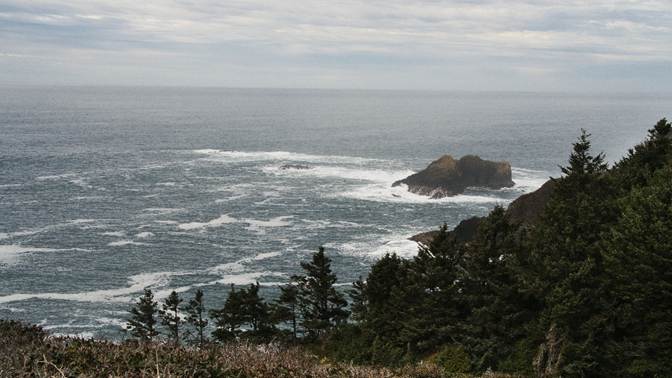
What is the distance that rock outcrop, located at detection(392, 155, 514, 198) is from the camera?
11606cm

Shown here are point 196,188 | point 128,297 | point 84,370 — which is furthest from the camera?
point 196,188

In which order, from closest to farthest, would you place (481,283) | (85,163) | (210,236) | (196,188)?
(481,283), (210,236), (196,188), (85,163)

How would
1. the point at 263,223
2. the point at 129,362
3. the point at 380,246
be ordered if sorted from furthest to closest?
the point at 263,223, the point at 380,246, the point at 129,362

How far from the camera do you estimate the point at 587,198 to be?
3039 cm

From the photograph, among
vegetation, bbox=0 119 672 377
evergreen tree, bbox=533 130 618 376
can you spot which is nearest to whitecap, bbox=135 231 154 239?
vegetation, bbox=0 119 672 377

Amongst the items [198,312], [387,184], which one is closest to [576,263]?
[198,312]

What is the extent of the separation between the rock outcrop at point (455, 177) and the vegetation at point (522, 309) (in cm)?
7399

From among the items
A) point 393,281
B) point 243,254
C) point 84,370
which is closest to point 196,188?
point 243,254

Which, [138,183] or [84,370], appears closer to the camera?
[84,370]

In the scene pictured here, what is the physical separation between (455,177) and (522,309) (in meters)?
86.6

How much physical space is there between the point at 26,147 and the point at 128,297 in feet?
410

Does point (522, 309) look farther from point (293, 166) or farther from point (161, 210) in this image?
point (293, 166)

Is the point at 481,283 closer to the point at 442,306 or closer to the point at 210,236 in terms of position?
the point at 442,306

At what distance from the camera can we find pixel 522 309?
107ft
